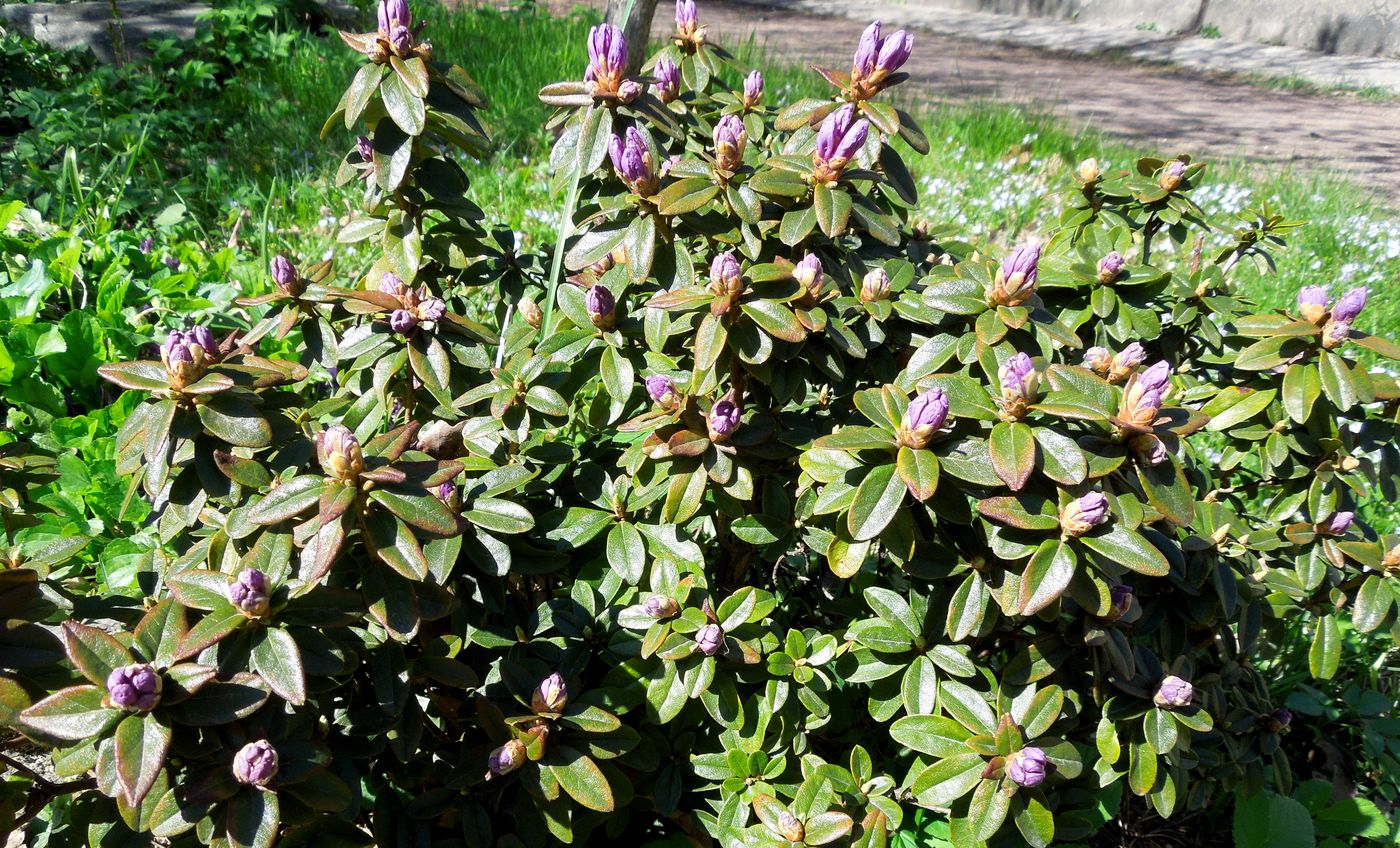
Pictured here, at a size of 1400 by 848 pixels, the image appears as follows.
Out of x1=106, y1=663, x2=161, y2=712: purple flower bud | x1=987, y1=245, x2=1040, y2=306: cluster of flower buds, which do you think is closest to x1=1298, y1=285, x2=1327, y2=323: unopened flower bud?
x1=987, y1=245, x2=1040, y2=306: cluster of flower buds

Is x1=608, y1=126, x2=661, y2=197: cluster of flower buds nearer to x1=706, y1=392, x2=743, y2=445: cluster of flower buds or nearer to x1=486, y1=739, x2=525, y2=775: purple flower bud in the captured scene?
x1=706, y1=392, x2=743, y2=445: cluster of flower buds

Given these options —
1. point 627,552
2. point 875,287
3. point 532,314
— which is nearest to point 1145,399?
point 875,287

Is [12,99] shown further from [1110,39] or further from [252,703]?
[1110,39]

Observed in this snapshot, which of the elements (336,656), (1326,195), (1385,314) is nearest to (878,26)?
(336,656)

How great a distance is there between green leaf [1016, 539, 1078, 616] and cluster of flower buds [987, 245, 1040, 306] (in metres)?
0.36

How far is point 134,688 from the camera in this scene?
0.93 metres

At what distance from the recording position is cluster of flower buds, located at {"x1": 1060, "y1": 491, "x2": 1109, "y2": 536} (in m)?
1.07

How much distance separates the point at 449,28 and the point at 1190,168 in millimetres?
5877

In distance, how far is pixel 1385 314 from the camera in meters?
3.53

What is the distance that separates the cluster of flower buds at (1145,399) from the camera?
3.65 feet

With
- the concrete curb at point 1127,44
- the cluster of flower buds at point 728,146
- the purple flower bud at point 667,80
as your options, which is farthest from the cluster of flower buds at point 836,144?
the concrete curb at point 1127,44

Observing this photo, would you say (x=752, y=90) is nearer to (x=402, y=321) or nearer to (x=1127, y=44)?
(x=402, y=321)

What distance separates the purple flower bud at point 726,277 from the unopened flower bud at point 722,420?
0.15 meters

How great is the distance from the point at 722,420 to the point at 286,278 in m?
0.74
